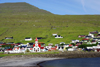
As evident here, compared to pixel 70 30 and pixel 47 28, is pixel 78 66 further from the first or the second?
pixel 47 28

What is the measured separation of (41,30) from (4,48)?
7810cm

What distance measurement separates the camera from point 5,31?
599 feet

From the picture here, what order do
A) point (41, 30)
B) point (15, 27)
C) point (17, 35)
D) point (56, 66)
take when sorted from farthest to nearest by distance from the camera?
point (15, 27) < point (41, 30) < point (17, 35) < point (56, 66)

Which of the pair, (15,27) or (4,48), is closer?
(4,48)

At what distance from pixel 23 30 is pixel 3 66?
13822 cm

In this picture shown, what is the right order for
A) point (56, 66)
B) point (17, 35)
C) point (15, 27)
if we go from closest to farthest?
1. point (56, 66)
2. point (17, 35)
3. point (15, 27)

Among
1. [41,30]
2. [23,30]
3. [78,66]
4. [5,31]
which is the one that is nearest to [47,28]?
[41,30]

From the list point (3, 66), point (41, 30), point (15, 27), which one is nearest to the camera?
point (3, 66)

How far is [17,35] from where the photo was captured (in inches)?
6654

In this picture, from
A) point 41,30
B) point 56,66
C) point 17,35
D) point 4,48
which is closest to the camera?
point 56,66

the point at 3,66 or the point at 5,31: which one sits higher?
the point at 5,31

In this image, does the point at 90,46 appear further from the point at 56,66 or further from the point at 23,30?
the point at 23,30

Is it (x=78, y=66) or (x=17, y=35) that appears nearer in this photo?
(x=78, y=66)

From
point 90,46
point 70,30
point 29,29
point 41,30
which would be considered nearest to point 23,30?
point 29,29
